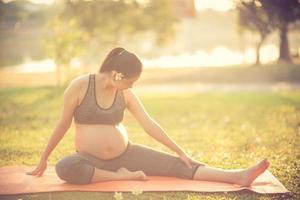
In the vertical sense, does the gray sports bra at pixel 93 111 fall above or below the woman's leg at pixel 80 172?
above

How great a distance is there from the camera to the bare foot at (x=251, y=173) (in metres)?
4.80

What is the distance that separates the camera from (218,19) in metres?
67.4

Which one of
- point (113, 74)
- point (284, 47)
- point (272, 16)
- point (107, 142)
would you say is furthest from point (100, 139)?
point (284, 47)

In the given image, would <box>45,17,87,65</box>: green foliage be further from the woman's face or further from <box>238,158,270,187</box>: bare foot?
<box>238,158,270,187</box>: bare foot

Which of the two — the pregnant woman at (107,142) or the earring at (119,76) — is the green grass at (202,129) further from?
the earring at (119,76)

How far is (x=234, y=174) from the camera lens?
16.3 feet

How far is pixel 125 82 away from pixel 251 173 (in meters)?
1.38

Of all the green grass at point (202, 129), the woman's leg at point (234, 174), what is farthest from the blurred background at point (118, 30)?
the woman's leg at point (234, 174)

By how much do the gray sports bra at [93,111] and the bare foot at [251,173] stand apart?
1241 mm

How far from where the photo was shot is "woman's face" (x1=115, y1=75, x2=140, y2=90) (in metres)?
4.61

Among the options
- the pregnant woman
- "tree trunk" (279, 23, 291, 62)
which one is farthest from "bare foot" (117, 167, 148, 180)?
"tree trunk" (279, 23, 291, 62)

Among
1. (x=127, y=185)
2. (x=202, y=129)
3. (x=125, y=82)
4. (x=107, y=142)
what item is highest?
(x=125, y=82)

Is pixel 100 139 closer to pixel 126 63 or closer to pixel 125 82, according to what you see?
pixel 125 82

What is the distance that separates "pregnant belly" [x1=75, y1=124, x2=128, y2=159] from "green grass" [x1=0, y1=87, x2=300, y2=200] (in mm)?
423
